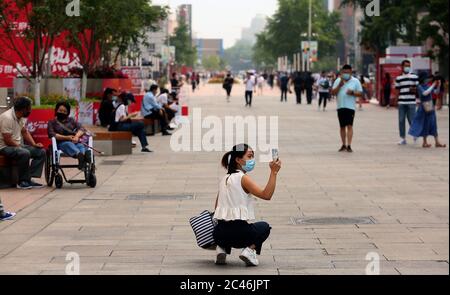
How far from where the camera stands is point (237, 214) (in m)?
9.80

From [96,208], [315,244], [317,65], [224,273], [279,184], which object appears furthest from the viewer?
[317,65]

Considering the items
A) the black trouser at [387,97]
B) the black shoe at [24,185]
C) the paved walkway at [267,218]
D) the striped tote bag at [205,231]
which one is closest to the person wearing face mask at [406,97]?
the paved walkway at [267,218]

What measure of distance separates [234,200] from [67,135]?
779 cm

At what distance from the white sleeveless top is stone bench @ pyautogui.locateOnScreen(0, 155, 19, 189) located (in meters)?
7.20

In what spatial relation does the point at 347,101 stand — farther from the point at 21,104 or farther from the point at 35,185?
the point at 21,104

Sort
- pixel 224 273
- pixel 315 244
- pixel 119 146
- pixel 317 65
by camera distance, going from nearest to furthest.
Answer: pixel 224 273 → pixel 315 244 → pixel 119 146 → pixel 317 65

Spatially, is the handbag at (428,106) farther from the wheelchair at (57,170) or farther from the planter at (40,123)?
the wheelchair at (57,170)

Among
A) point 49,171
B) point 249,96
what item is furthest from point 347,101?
point 249,96

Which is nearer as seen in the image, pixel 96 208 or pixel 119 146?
pixel 96 208

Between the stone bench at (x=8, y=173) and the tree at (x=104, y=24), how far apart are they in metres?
10.9
